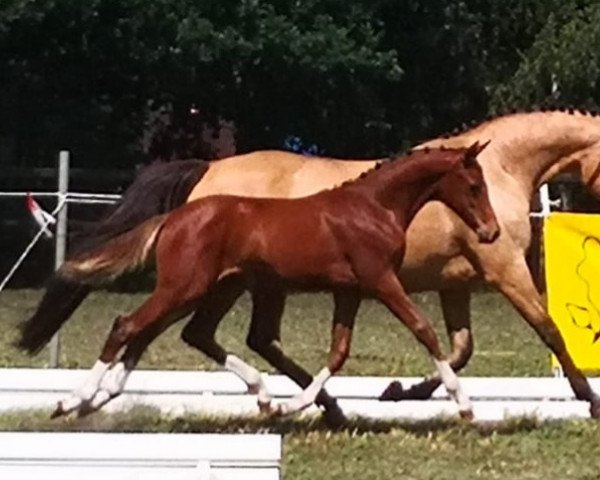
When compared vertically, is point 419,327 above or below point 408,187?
below

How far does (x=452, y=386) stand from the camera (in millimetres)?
7531

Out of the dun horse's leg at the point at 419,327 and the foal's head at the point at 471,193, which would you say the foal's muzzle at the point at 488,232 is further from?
the dun horse's leg at the point at 419,327

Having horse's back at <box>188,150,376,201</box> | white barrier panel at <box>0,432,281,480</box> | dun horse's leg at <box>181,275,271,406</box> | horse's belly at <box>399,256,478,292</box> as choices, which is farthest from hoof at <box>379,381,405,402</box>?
white barrier panel at <box>0,432,281,480</box>

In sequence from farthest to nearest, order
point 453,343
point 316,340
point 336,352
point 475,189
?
point 316,340, point 453,343, point 336,352, point 475,189

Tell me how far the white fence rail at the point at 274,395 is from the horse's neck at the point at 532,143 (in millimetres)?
1113

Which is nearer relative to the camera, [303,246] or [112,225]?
[303,246]

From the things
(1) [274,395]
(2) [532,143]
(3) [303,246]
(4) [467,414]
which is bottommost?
(1) [274,395]

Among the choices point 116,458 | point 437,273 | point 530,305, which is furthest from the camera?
point 437,273

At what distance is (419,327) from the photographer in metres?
7.55

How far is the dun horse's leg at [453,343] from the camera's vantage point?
27.9 ft

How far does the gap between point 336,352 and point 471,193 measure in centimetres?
98

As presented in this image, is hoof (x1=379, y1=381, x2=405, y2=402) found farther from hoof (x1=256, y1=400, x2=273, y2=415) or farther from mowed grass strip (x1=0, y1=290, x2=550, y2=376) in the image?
mowed grass strip (x1=0, y1=290, x2=550, y2=376)

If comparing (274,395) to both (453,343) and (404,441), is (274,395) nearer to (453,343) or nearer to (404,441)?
(453,343)

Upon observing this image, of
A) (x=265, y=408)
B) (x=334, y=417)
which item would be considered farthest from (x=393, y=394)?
(x=265, y=408)
